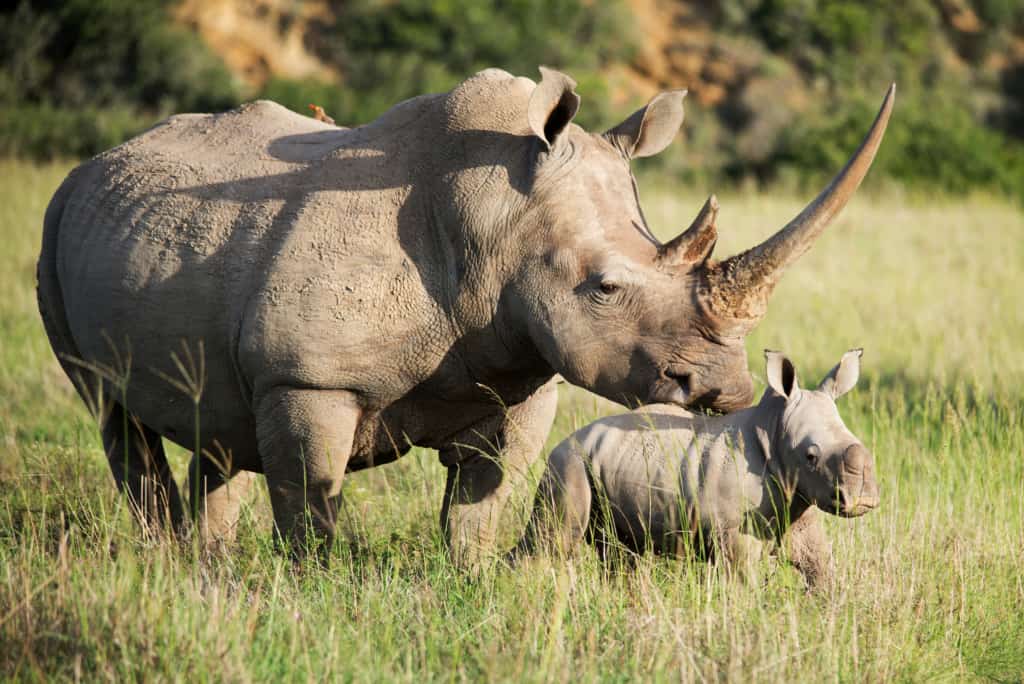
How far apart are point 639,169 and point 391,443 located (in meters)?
22.6

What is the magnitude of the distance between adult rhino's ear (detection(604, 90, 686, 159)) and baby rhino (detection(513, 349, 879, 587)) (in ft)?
3.61

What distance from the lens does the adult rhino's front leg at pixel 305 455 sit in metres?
4.93

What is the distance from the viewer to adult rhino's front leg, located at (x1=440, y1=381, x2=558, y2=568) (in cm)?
537

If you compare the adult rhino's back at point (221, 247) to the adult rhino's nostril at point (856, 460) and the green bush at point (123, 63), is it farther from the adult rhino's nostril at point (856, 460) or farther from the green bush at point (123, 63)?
the green bush at point (123, 63)

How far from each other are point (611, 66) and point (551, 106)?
105 feet

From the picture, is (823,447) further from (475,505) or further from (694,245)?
(475,505)

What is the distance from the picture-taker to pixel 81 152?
2136 centimetres

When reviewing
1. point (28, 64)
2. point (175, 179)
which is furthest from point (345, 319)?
point (28, 64)

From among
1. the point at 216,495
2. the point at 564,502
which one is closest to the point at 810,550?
the point at 564,502

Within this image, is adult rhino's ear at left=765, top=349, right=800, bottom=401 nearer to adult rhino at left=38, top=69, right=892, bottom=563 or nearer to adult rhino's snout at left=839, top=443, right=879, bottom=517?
adult rhino at left=38, top=69, right=892, bottom=563

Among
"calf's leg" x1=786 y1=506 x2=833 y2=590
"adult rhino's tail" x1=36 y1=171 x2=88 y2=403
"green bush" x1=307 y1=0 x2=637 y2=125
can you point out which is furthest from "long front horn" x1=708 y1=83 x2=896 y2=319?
"green bush" x1=307 y1=0 x2=637 y2=125

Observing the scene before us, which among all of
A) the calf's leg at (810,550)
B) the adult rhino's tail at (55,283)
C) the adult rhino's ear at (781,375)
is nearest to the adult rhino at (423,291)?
the adult rhino's ear at (781,375)

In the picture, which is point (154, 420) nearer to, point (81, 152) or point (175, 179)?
point (175, 179)

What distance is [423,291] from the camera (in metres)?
4.96
